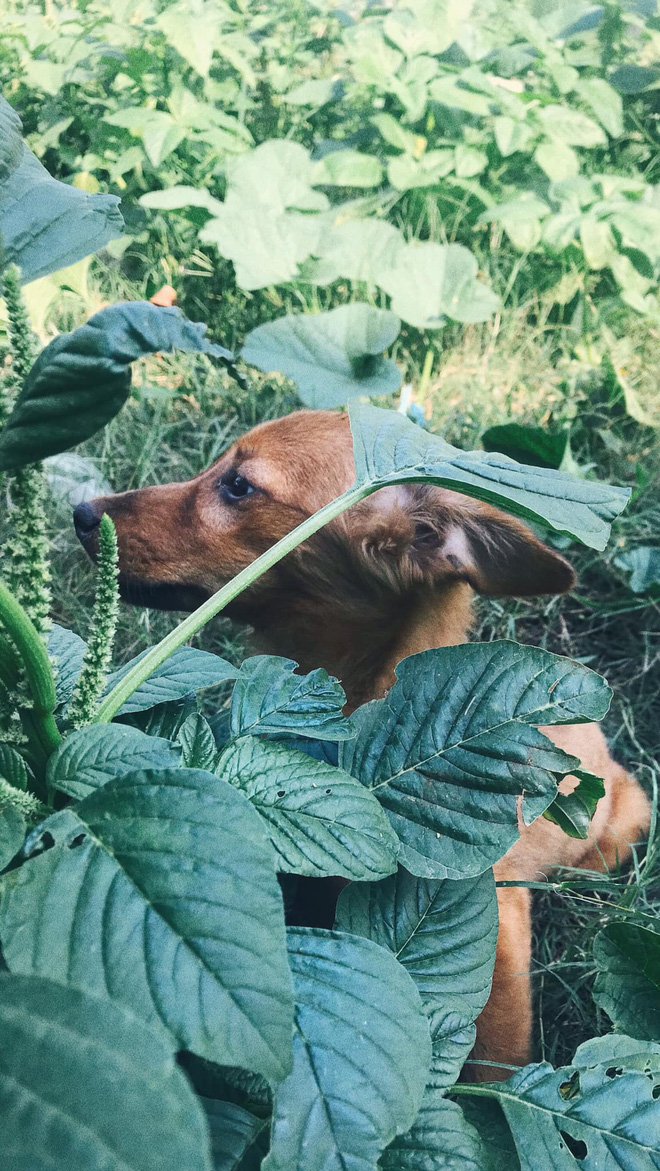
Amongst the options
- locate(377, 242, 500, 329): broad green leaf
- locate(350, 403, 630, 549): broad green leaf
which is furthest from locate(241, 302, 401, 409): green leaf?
locate(350, 403, 630, 549): broad green leaf

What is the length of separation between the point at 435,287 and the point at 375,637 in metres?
1.73

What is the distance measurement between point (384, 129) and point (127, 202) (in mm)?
1083

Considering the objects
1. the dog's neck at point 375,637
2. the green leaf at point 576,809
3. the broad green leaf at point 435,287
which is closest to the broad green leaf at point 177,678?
the green leaf at point 576,809

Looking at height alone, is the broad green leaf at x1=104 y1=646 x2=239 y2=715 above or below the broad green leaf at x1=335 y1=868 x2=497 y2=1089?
above

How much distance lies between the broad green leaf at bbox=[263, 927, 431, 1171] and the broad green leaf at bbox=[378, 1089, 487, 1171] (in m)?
0.12

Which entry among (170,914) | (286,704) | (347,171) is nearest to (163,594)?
(286,704)

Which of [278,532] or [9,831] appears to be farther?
[278,532]

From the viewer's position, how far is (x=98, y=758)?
83 centimetres

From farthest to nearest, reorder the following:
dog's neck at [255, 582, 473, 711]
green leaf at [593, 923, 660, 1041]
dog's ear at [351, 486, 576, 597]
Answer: dog's neck at [255, 582, 473, 711] < dog's ear at [351, 486, 576, 597] < green leaf at [593, 923, 660, 1041]

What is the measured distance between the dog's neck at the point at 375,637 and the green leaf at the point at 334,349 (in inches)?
38.7

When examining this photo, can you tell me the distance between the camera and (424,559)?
1856 mm

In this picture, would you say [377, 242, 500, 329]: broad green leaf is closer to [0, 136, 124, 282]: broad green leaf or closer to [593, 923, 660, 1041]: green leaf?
[0, 136, 124, 282]: broad green leaf

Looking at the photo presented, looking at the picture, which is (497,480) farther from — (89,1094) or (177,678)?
(89,1094)

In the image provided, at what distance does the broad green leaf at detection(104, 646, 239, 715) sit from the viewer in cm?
106
